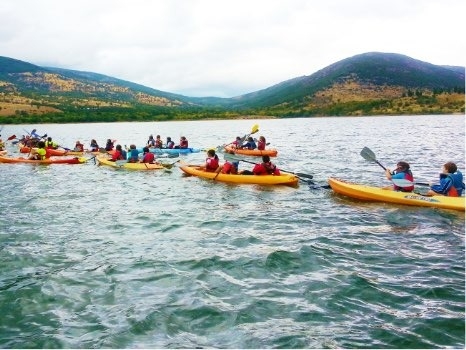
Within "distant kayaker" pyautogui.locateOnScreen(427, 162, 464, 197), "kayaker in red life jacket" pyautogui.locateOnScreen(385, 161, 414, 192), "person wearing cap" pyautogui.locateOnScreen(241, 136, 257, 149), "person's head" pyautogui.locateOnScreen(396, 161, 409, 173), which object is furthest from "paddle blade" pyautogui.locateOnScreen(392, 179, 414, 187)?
"person wearing cap" pyautogui.locateOnScreen(241, 136, 257, 149)

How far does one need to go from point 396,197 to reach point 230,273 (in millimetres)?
7559

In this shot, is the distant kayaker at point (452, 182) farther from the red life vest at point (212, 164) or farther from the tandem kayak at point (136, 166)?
the tandem kayak at point (136, 166)

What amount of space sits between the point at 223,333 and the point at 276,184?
11.9m

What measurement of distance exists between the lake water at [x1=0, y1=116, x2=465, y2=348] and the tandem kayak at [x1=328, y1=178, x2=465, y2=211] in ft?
0.81

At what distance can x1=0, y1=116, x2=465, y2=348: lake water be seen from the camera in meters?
6.73

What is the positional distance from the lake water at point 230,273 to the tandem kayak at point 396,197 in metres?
0.25

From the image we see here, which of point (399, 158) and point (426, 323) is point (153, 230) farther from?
point (399, 158)

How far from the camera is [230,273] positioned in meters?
9.14

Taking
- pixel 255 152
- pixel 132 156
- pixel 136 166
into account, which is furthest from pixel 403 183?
pixel 255 152

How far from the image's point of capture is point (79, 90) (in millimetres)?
183875

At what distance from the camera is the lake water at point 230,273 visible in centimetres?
673

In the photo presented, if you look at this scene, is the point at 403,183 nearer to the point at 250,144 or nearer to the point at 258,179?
the point at 258,179

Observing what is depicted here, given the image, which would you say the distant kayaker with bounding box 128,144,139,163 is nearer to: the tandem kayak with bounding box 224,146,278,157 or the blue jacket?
the tandem kayak with bounding box 224,146,278,157

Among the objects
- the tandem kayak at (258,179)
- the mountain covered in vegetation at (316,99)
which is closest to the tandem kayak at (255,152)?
the tandem kayak at (258,179)
